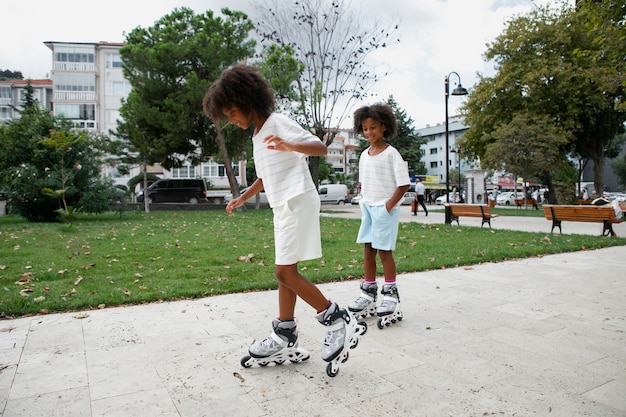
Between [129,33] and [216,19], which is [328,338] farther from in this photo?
[129,33]

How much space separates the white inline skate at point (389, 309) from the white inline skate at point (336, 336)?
0.84 metres

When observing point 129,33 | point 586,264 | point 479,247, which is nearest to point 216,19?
point 129,33

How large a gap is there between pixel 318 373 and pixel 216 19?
24089 mm

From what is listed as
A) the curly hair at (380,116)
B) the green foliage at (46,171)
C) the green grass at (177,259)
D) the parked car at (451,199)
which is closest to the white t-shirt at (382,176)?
the curly hair at (380,116)

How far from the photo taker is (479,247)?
865 cm

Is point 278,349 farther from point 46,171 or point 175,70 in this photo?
point 175,70

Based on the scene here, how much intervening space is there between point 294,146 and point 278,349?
51.2 inches

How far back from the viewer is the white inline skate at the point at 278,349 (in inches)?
116

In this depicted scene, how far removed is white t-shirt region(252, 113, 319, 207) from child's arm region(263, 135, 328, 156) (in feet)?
0.36

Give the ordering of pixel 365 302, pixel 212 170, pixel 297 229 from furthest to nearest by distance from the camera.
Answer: pixel 212 170
pixel 365 302
pixel 297 229

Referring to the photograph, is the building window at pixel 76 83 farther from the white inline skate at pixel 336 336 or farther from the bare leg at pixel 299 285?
the white inline skate at pixel 336 336

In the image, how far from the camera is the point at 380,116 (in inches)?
156

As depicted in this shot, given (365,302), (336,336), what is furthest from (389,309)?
(336,336)

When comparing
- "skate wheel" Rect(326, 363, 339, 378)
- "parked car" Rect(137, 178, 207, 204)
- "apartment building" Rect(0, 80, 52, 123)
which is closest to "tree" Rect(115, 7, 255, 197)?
"parked car" Rect(137, 178, 207, 204)
